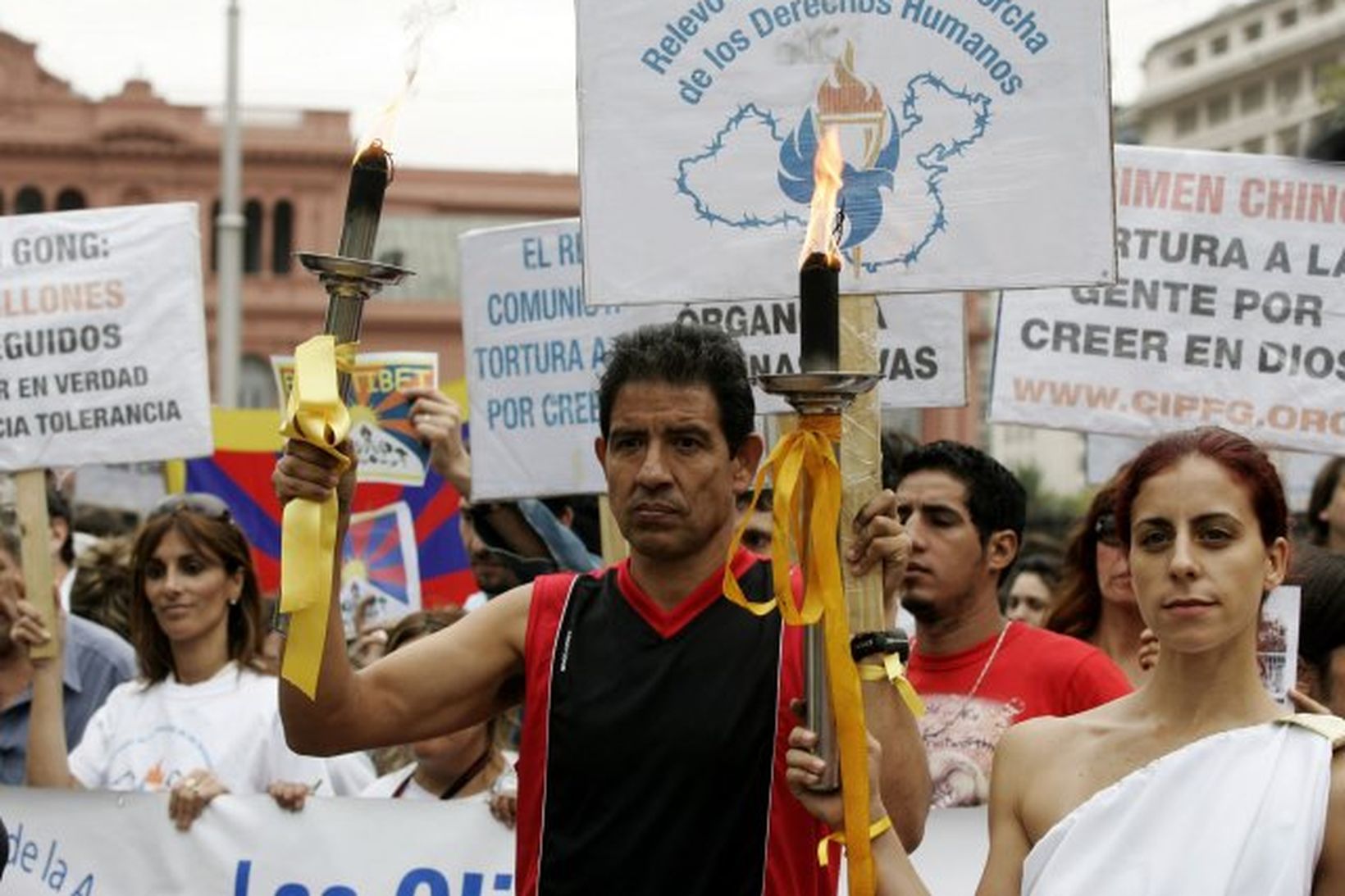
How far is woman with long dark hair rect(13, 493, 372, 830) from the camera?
5.88 m

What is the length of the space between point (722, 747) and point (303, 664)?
599mm

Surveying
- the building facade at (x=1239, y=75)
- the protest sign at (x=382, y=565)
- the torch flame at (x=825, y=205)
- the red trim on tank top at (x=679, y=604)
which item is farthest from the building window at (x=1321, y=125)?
the building facade at (x=1239, y=75)

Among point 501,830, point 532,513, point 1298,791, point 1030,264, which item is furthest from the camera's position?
point 532,513

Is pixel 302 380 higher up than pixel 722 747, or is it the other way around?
pixel 302 380

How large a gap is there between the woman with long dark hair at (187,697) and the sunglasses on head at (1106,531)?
1845 mm

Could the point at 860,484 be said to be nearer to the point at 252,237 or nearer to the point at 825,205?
the point at 825,205

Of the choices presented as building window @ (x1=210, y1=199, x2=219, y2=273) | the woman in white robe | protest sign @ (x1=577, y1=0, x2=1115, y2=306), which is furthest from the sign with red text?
building window @ (x1=210, y1=199, x2=219, y2=273)

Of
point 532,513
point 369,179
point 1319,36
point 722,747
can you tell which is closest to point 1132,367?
point 532,513

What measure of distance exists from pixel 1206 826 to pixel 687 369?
3.52 ft

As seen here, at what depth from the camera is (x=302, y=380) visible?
3.33 meters

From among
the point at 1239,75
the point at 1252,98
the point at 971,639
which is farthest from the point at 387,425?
the point at 1252,98

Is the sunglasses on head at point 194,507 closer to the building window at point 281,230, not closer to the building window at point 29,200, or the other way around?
the building window at point 281,230

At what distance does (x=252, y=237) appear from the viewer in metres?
60.8

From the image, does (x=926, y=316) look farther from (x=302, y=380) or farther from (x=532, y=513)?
(x=302, y=380)
